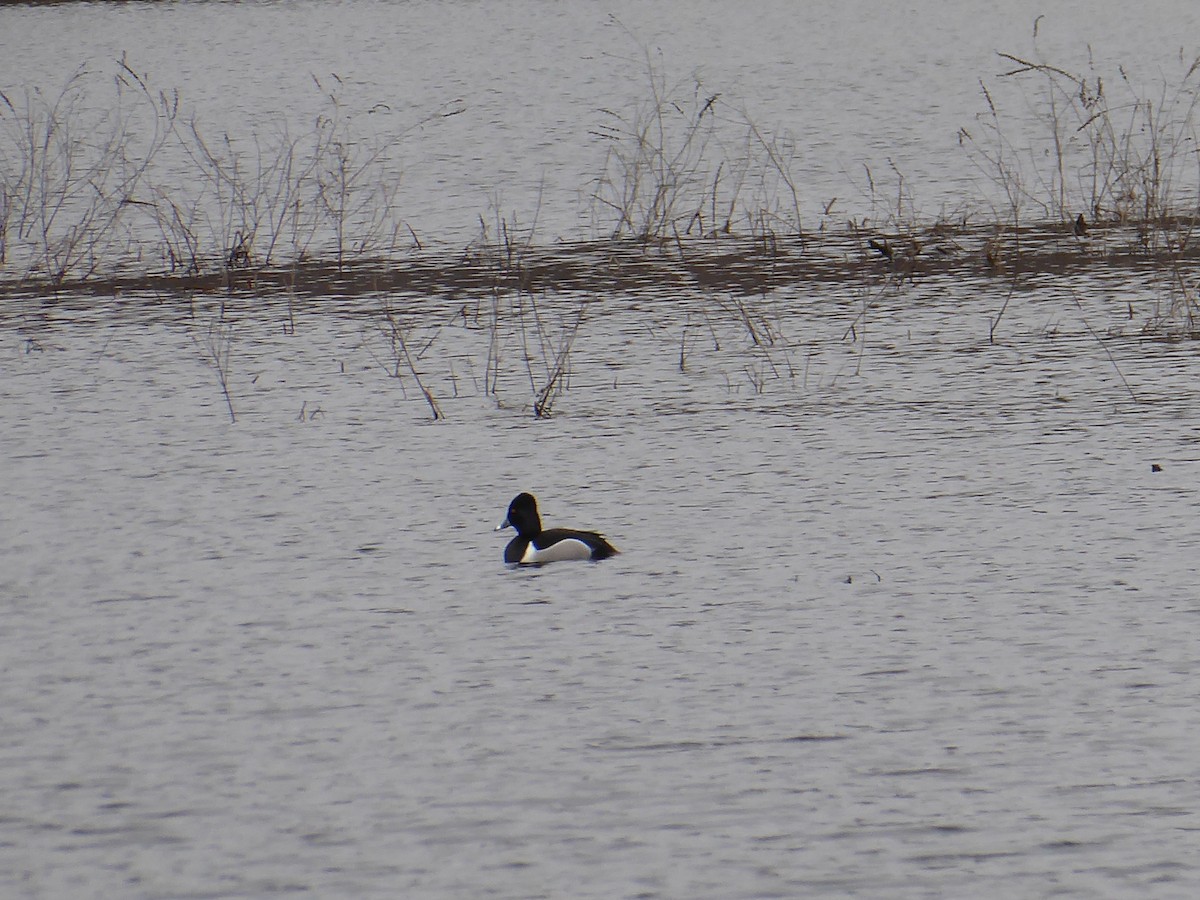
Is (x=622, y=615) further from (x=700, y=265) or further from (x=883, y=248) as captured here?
(x=700, y=265)

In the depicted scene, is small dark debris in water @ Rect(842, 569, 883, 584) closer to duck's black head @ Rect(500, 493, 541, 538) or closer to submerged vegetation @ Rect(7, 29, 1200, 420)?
duck's black head @ Rect(500, 493, 541, 538)

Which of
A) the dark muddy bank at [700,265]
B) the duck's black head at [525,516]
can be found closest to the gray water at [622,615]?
the duck's black head at [525,516]

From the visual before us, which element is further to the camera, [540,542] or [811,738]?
[540,542]

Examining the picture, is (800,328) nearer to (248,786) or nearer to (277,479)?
(277,479)

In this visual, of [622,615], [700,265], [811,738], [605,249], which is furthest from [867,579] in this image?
[605,249]

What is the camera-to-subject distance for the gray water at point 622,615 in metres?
3.81

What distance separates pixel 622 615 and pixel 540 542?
526mm

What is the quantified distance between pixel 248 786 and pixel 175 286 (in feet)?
23.4

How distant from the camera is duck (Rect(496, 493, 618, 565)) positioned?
224 inches

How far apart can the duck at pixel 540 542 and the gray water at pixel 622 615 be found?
56 mm

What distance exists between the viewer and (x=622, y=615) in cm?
527

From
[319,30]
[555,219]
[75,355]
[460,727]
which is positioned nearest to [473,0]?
[319,30]

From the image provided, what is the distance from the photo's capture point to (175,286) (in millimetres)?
10898

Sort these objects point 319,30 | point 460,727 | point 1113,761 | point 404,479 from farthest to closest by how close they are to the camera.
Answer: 1. point 319,30
2. point 404,479
3. point 460,727
4. point 1113,761
